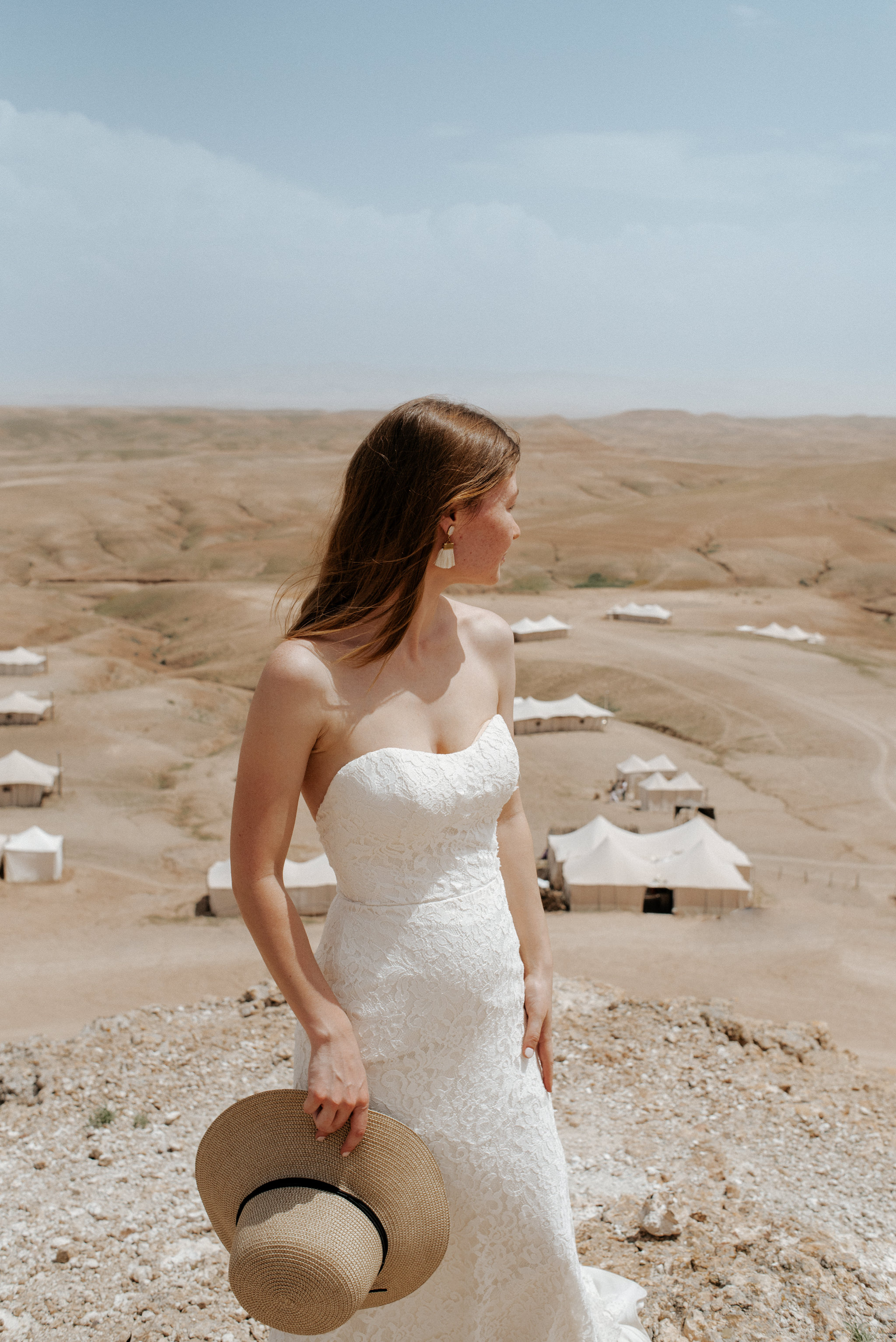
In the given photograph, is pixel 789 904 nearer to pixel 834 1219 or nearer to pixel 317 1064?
pixel 834 1219

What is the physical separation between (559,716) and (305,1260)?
2875 centimetres

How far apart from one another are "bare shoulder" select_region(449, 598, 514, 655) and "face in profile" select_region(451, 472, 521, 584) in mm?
321

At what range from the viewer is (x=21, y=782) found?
76.0ft

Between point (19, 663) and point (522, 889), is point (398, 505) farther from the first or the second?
point (19, 663)

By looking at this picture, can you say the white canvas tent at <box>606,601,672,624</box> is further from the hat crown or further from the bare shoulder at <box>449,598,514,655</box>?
the hat crown

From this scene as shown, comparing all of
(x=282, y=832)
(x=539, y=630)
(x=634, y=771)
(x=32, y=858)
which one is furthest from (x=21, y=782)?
(x=282, y=832)

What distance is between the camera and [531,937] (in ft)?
9.89

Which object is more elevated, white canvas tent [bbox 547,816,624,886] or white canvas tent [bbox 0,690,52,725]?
white canvas tent [bbox 547,816,624,886]

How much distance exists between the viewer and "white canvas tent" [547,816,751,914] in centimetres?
1823

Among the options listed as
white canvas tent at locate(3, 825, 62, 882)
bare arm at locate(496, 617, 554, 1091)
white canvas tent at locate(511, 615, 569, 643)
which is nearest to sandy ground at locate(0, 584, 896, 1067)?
white canvas tent at locate(3, 825, 62, 882)

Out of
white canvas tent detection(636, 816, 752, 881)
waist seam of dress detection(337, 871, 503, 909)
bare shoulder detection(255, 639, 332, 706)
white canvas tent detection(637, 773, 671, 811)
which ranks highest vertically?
bare shoulder detection(255, 639, 332, 706)

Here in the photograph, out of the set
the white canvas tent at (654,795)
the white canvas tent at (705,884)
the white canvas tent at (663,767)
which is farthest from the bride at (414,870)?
the white canvas tent at (663,767)

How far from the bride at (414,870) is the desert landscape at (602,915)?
11.4 inches

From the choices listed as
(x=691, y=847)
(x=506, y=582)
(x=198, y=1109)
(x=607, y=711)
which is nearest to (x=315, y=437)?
(x=506, y=582)
